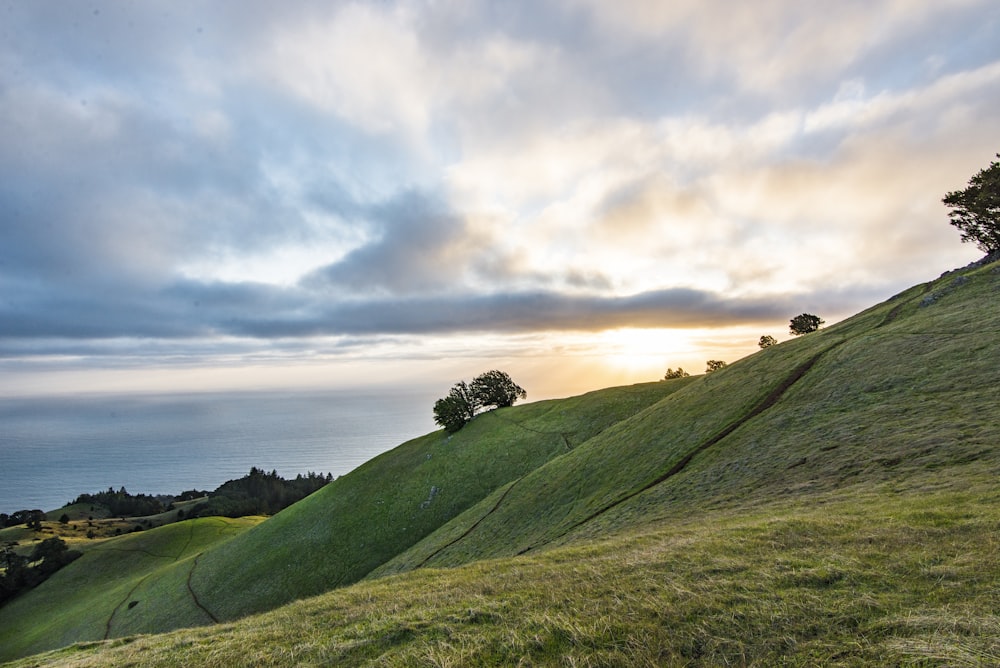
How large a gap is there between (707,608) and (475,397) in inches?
2839

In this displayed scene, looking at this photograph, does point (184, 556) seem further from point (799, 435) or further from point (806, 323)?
point (806, 323)

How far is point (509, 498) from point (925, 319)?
3633 cm

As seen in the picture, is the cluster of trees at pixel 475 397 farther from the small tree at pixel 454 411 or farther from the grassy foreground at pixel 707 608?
the grassy foreground at pixel 707 608

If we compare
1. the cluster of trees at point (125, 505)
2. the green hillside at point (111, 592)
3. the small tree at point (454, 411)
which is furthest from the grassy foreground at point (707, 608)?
the cluster of trees at point (125, 505)

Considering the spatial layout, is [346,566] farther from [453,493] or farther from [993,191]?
[993,191]

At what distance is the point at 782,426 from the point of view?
81.4ft

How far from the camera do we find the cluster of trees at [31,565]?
240ft

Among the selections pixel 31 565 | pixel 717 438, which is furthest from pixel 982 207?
pixel 31 565

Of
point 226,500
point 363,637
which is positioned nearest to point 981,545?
point 363,637

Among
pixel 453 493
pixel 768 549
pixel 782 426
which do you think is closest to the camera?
pixel 768 549

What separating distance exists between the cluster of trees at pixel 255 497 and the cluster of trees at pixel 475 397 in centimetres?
6862

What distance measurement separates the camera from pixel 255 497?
142125 millimetres

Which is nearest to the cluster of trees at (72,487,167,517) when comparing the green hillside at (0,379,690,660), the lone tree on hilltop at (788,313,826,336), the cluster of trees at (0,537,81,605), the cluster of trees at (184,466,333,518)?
the cluster of trees at (184,466,333,518)

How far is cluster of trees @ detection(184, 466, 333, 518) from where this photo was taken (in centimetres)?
12131
